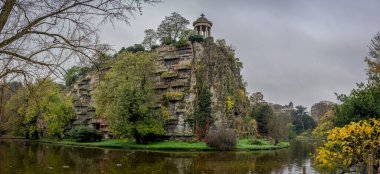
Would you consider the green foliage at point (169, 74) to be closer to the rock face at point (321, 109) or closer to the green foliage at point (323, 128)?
the green foliage at point (323, 128)

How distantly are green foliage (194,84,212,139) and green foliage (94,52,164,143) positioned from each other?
5.72 metres

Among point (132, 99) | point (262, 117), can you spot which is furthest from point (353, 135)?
point (262, 117)

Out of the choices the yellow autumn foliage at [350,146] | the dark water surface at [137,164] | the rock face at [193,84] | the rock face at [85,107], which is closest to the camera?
the yellow autumn foliage at [350,146]

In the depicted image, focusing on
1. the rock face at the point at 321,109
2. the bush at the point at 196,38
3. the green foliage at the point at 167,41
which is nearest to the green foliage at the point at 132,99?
the green foliage at the point at 167,41

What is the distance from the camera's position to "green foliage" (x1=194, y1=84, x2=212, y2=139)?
154ft

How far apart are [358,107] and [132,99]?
3221 centimetres

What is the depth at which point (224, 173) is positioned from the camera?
1912cm

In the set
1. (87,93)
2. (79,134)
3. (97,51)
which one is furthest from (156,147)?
(97,51)

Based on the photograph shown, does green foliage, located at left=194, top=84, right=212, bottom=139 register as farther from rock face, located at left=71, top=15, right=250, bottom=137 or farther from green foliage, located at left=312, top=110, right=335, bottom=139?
green foliage, located at left=312, top=110, right=335, bottom=139

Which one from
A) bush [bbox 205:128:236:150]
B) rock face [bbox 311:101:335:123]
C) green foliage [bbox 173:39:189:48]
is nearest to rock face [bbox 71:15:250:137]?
green foliage [bbox 173:39:189:48]

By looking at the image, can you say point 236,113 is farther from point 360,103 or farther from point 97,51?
point 97,51

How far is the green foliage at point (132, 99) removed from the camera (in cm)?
4166

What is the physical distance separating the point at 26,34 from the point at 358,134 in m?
10.2

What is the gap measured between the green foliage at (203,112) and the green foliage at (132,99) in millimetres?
5724
